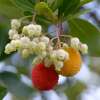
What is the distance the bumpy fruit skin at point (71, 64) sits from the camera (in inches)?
47.6

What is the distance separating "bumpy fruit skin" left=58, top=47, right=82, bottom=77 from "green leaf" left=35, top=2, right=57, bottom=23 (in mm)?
103

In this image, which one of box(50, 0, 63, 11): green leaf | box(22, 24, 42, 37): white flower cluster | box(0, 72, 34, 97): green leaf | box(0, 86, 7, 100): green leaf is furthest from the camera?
box(0, 72, 34, 97): green leaf

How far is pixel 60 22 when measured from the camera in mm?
1308

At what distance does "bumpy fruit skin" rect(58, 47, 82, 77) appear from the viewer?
47.6 inches

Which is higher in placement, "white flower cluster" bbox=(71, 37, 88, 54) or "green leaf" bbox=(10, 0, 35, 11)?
"green leaf" bbox=(10, 0, 35, 11)

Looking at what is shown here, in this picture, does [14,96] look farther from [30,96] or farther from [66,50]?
[66,50]

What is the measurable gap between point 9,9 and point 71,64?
321 mm

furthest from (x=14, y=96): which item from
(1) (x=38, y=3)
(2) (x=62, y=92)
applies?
(1) (x=38, y=3)

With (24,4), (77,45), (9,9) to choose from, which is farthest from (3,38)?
(77,45)

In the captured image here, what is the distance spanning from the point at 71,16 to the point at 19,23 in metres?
0.17

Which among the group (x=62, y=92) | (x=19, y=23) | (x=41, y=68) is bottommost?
(x=62, y=92)

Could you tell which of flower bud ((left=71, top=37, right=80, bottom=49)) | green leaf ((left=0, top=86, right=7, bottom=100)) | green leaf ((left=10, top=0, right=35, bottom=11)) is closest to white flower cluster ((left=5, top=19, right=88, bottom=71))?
flower bud ((left=71, top=37, right=80, bottom=49))

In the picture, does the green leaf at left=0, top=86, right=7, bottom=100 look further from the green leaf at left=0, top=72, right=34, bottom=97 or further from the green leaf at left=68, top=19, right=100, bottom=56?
the green leaf at left=68, top=19, right=100, bottom=56

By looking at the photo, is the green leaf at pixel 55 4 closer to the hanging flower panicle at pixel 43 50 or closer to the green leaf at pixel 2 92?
the hanging flower panicle at pixel 43 50
